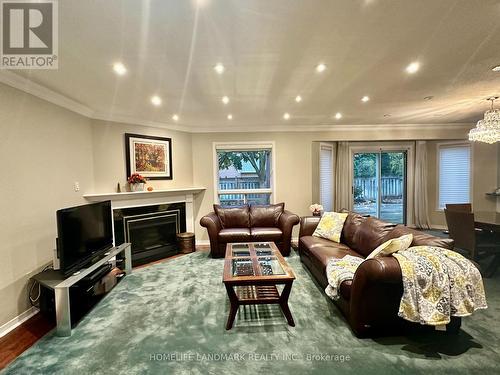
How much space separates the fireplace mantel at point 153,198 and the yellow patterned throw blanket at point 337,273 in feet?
10.3

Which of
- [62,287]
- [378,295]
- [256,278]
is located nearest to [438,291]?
[378,295]

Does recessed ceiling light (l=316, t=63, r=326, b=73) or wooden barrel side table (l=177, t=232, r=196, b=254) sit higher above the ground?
recessed ceiling light (l=316, t=63, r=326, b=73)

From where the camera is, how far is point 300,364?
5.66 ft

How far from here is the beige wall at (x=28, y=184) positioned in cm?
227

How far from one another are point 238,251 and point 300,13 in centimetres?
260

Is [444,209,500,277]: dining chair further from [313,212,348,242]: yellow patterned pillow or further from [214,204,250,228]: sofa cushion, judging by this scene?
[214,204,250,228]: sofa cushion

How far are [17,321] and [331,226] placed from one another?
13.0 feet

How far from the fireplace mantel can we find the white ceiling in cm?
136

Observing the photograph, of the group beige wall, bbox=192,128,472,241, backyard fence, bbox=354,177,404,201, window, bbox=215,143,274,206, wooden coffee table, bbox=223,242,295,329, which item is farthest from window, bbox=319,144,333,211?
wooden coffee table, bbox=223,242,295,329

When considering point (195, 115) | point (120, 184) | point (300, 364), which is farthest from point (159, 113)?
point (300, 364)

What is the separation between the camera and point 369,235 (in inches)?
114

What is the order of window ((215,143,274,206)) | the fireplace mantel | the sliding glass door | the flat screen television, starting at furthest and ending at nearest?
the sliding glass door < window ((215,143,274,206)) < the fireplace mantel < the flat screen television

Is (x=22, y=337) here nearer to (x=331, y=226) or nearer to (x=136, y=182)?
(x=136, y=182)

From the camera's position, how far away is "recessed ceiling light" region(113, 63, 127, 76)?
2262 mm
